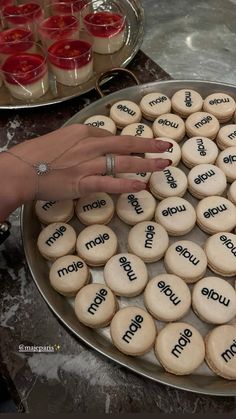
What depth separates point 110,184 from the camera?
104 centimetres

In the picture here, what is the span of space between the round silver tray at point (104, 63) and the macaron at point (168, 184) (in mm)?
535

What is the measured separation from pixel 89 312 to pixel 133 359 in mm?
164

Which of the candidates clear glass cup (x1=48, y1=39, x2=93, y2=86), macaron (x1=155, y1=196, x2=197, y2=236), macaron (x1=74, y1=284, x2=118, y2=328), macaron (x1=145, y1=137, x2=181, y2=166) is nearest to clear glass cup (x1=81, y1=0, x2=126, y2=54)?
clear glass cup (x1=48, y1=39, x2=93, y2=86)

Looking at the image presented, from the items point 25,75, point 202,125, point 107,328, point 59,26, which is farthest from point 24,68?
point 107,328

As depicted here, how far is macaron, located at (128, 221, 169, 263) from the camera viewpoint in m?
1.10

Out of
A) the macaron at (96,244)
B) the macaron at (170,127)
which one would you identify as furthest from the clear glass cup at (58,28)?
the macaron at (96,244)

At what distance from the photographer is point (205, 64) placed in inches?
67.1

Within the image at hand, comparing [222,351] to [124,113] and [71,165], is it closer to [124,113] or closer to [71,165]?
[71,165]

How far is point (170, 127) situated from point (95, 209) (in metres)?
0.43

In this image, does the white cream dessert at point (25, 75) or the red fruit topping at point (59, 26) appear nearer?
the white cream dessert at point (25, 75)

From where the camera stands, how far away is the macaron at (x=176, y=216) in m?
1.15

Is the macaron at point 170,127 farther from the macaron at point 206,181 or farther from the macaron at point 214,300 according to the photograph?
the macaron at point 214,300

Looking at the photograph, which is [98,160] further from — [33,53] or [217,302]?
[33,53]

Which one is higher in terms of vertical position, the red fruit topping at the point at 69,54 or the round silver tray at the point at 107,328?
the red fruit topping at the point at 69,54
